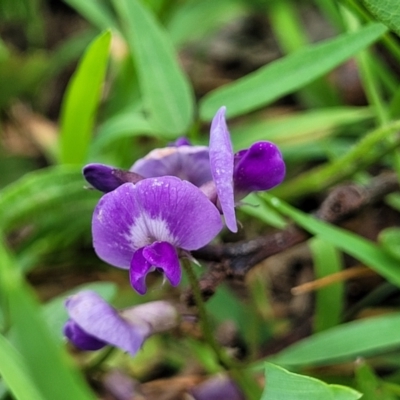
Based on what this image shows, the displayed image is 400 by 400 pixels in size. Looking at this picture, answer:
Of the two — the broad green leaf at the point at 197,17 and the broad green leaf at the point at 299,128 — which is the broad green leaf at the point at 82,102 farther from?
the broad green leaf at the point at 197,17

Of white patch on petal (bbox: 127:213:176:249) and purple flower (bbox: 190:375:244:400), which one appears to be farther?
purple flower (bbox: 190:375:244:400)

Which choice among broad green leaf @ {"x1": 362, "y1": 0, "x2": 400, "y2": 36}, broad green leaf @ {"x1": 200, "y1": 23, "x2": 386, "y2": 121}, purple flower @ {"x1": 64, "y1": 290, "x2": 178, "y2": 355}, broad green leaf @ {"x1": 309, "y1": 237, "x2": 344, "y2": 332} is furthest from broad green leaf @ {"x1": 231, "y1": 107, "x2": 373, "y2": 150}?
A: purple flower @ {"x1": 64, "y1": 290, "x2": 178, "y2": 355}

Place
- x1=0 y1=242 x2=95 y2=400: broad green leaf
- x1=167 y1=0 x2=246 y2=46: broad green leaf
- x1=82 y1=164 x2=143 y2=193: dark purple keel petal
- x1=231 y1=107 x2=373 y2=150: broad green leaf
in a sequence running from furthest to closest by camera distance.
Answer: x1=167 y1=0 x2=246 y2=46: broad green leaf, x1=231 y1=107 x2=373 y2=150: broad green leaf, x1=82 y1=164 x2=143 y2=193: dark purple keel petal, x1=0 y1=242 x2=95 y2=400: broad green leaf

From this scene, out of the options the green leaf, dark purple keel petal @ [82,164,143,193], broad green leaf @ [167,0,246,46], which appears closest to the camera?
dark purple keel petal @ [82,164,143,193]

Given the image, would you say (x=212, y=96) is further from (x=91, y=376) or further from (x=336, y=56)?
(x=91, y=376)

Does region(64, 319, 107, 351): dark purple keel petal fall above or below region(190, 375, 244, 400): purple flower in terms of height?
above

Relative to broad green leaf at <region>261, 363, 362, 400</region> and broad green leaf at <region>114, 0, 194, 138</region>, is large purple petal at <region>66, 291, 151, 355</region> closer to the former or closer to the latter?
broad green leaf at <region>261, 363, 362, 400</region>

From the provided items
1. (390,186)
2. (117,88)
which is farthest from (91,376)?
(117,88)

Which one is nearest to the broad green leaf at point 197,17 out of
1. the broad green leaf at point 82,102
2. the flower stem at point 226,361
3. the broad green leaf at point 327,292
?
the broad green leaf at point 82,102
